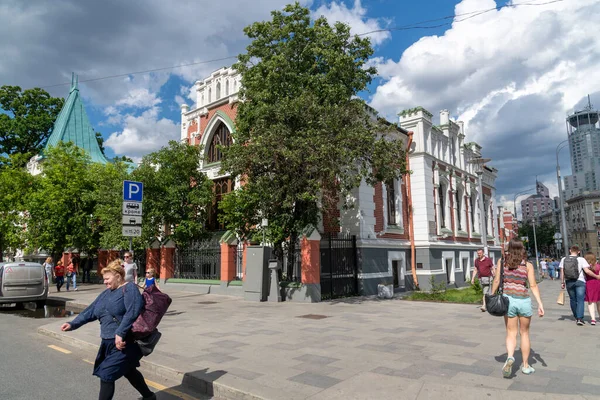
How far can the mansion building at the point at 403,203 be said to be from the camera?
19.1 meters

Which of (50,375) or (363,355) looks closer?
(50,375)

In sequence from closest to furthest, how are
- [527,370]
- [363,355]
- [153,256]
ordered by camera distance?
1. [527,370]
2. [363,355]
3. [153,256]

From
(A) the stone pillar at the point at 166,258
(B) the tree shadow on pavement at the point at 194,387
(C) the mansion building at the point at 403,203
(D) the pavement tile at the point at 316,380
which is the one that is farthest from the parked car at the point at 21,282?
(D) the pavement tile at the point at 316,380

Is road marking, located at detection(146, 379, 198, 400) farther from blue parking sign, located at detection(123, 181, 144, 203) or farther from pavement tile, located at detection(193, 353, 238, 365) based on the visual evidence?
blue parking sign, located at detection(123, 181, 144, 203)

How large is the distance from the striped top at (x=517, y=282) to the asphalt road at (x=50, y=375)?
4344mm

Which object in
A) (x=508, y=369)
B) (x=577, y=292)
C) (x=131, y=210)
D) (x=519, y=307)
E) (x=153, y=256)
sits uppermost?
(x=131, y=210)

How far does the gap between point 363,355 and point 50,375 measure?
480 cm

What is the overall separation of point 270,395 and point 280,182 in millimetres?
10170

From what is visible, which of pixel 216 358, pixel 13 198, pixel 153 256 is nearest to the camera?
pixel 216 358

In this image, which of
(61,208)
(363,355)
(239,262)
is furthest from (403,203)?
(61,208)

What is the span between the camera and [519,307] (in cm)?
564

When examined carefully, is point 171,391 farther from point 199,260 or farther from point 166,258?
point 166,258

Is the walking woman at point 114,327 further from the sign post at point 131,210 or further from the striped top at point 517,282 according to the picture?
the sign post at point 131,210

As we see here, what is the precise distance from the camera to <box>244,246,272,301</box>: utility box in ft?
49.6
